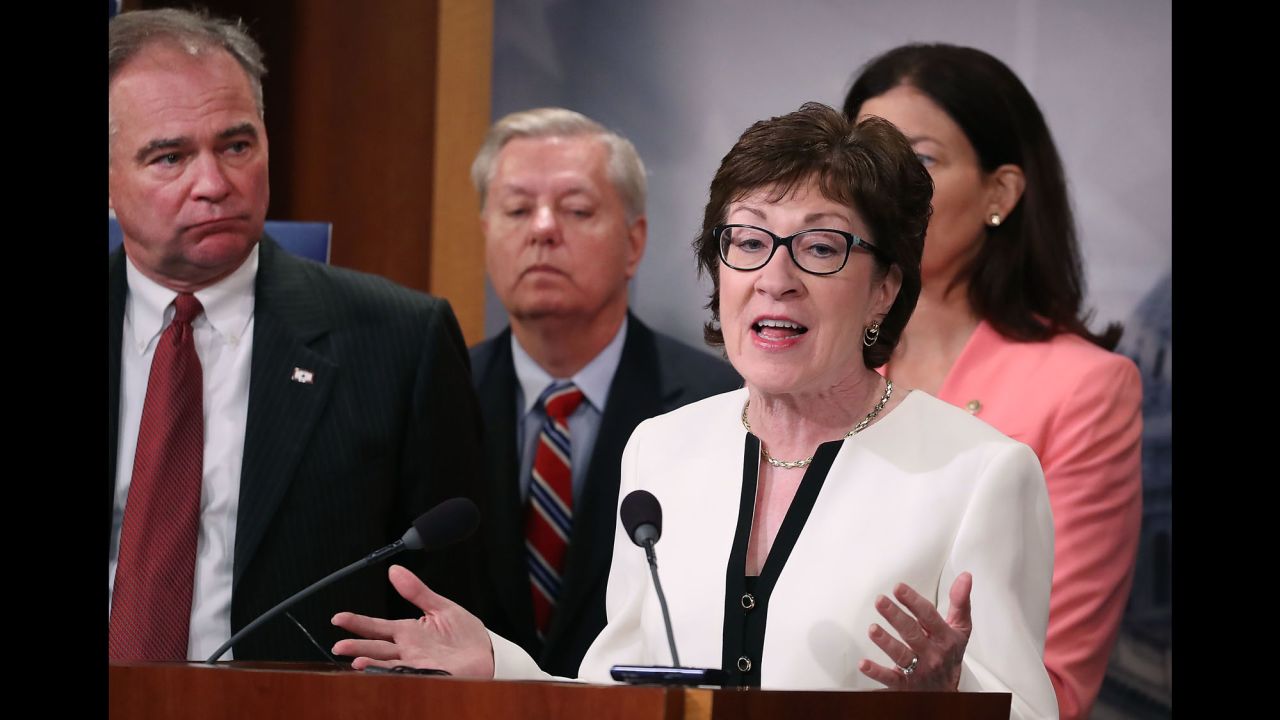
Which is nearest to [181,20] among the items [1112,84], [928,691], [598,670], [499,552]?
[499,552]

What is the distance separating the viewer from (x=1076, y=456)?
3.18 m

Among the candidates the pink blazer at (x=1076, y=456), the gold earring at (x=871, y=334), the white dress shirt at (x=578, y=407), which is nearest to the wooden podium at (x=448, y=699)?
the gold earring at (x=871, y=334)

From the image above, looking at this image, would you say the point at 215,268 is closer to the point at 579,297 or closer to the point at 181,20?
the point at 181,20

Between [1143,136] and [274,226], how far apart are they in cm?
207

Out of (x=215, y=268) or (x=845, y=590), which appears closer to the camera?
(x=845, y=590)

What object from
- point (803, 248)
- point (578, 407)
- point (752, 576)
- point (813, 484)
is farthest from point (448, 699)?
point (578, 407)

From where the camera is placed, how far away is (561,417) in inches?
143

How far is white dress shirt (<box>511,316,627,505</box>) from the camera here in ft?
11.8

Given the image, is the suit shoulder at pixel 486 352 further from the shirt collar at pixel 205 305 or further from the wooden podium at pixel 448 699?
the wooden podium at pixel 448 699

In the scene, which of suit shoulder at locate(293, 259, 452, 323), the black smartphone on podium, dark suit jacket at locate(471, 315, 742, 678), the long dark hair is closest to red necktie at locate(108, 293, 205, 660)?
suit shoulder at locate(293, 259, 452, 323)

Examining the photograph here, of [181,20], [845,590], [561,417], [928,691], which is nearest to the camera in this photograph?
[928,691]

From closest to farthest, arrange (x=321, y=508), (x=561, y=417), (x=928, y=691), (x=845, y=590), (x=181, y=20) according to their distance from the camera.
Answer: (x=928, y=691) < (x=845, y=590) < (x=321, y=508) < (x=181, y=20) < (x=561, y=417)

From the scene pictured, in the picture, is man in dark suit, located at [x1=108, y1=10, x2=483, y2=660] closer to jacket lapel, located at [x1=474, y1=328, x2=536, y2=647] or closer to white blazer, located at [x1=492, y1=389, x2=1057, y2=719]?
jacket lapel, located at [x1=474, y1=328, x2=536, y2=647]

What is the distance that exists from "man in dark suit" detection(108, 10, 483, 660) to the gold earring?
3.67 ft
